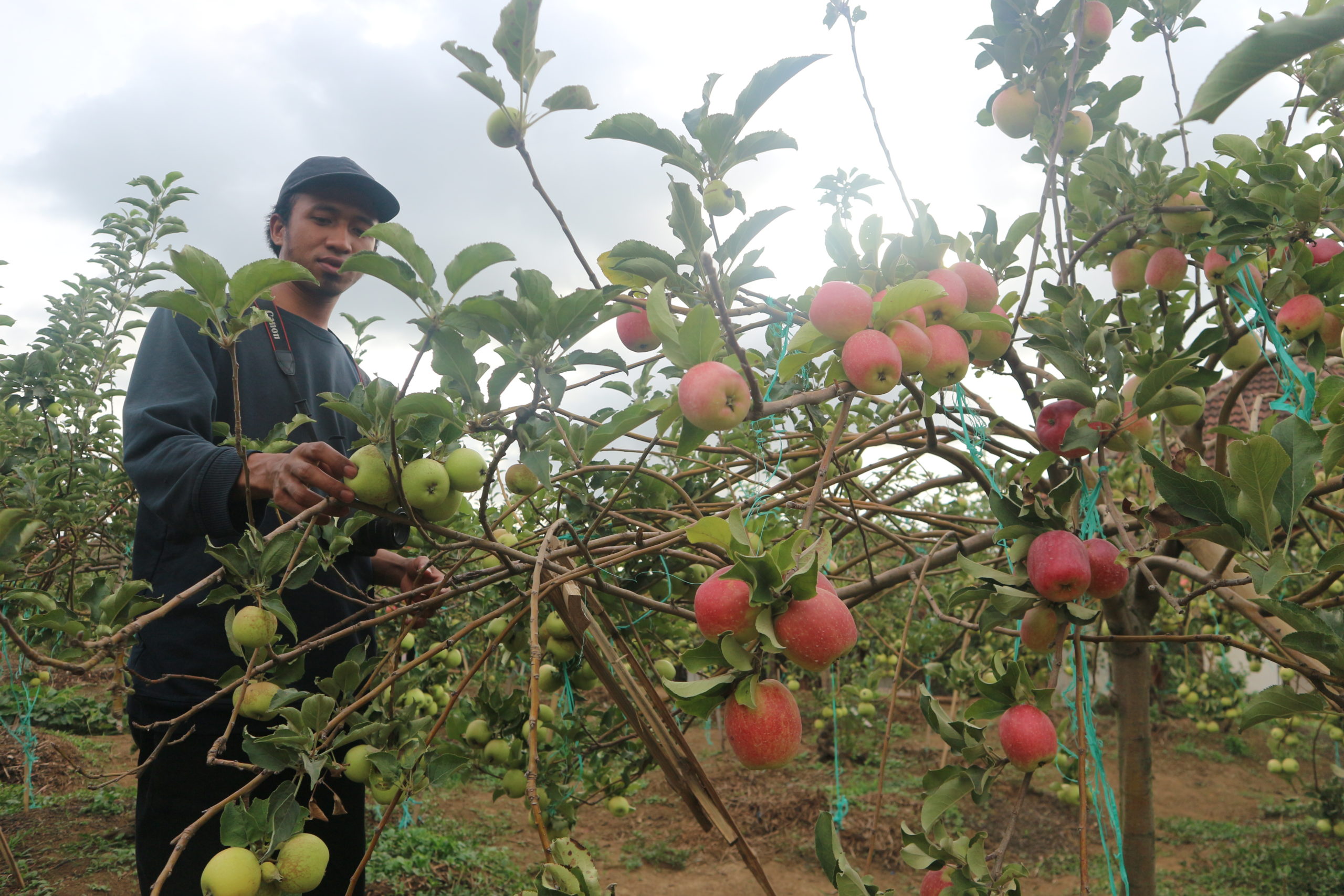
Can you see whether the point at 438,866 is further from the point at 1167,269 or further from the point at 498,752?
the point at 1167,269

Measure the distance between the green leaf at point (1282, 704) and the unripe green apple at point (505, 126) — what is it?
3.86 feet

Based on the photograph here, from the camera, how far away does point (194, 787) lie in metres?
1.63

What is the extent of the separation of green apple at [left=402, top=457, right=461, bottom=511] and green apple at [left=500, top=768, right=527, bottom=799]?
0.98 m

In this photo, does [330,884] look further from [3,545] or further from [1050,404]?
[1050,404]

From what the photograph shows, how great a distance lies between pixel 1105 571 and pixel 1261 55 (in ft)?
2.50

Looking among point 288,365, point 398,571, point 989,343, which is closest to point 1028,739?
point 989,343

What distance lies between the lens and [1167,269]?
4.62 feet

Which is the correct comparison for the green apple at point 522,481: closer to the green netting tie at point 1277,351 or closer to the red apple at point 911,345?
the red apple at point 911,345

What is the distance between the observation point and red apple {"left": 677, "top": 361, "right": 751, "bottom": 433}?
84 cm

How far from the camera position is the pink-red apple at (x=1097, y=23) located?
1.38 metres

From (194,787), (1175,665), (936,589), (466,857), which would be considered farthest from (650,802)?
(1175,665)

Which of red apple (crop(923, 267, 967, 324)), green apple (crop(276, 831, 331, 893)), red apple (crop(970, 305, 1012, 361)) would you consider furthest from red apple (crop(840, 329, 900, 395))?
green apple (crop(276, 831, 331, 893))

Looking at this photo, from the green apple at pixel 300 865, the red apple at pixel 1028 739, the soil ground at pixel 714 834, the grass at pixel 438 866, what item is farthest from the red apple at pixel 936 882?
the grass at pixel 438 866

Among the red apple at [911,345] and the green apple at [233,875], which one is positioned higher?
the red apple at [911,345]
